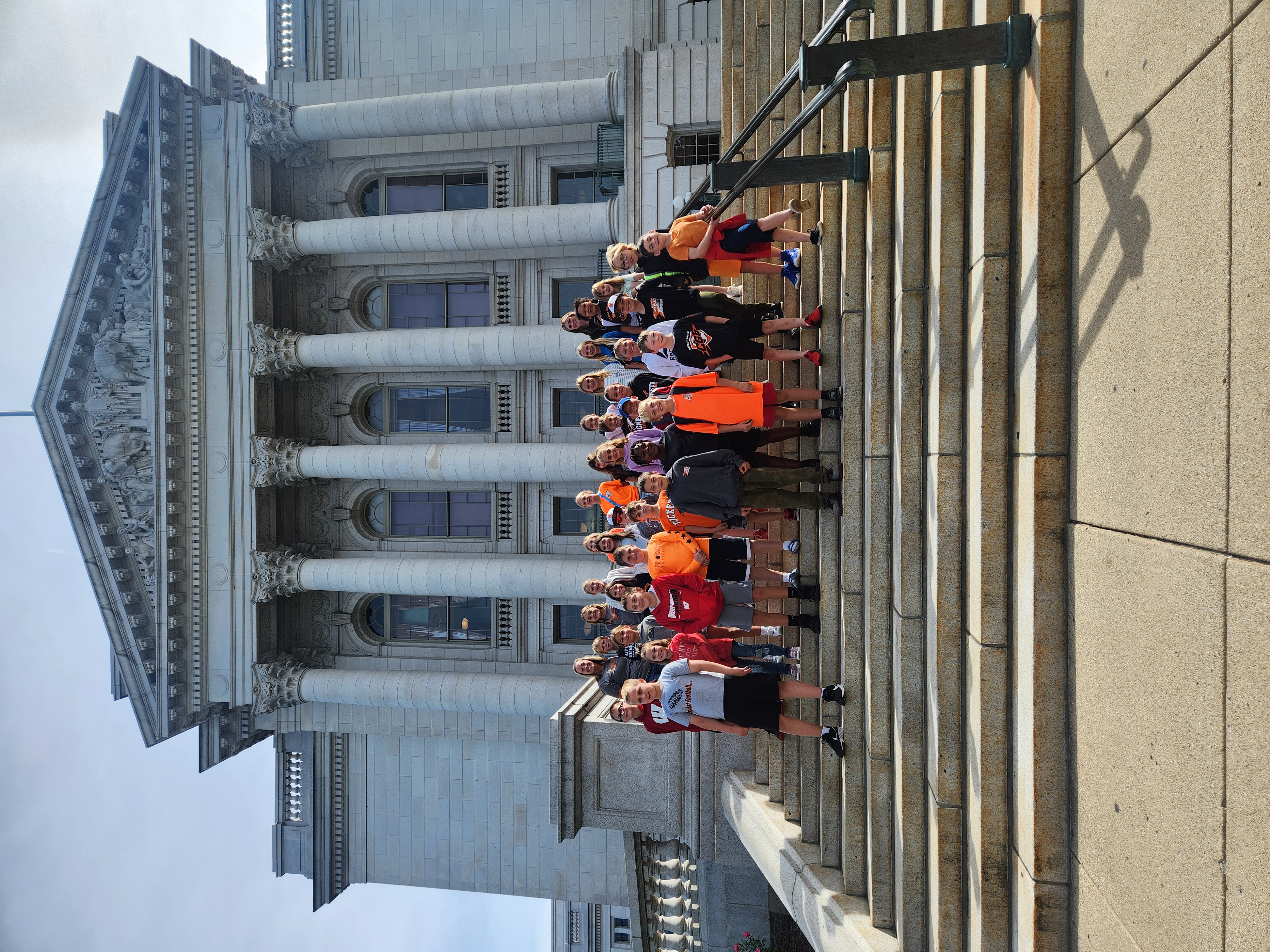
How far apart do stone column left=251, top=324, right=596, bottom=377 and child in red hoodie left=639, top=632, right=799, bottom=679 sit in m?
9.64

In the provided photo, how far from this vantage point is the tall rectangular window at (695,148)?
1606 centimetres

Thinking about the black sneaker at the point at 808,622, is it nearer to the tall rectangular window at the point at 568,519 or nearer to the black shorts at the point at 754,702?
the black shorts at the point at 754,702

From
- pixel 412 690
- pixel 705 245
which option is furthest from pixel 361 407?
pixel 705 245

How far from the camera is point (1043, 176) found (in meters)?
4.77

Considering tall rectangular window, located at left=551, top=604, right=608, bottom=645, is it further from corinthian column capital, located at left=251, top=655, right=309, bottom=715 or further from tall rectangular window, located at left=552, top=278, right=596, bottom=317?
tall rectangular window, located at left=552, top=278, right=596, bottom=317

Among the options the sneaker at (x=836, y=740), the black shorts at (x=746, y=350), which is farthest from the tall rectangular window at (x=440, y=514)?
the sneaker at (x=836, y=740)

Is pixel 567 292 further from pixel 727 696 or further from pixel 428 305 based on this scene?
pixel 727 696

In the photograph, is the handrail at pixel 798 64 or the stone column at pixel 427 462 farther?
the stone column at pixel 427 462

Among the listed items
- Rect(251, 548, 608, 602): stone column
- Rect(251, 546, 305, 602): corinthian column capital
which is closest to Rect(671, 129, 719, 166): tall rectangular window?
Rect(251, 548, 608, 602): stone column

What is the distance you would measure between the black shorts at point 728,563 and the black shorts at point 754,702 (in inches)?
50.0

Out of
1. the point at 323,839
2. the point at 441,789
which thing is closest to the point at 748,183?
the point at 441,789

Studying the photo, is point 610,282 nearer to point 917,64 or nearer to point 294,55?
point 917,64

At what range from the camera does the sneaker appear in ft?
25.6

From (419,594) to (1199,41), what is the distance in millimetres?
18199
